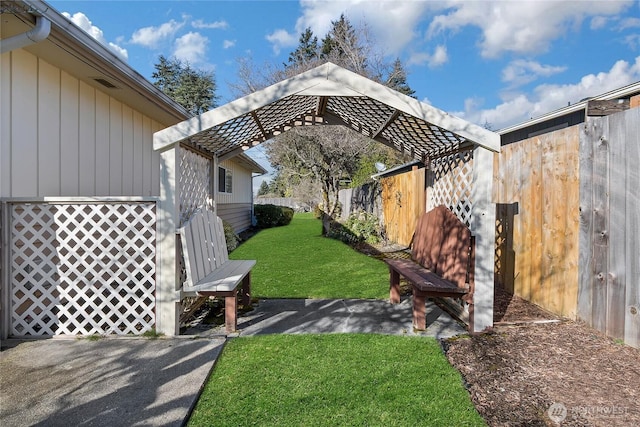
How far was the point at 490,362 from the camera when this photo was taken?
315 cm

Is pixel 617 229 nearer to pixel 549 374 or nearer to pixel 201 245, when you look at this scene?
pixel 549 374

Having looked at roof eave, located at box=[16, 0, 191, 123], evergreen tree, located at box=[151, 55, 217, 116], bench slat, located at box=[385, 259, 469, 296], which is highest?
evergreen tree, located at box=[151, 55, 217, 116]

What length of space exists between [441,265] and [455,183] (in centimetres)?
103

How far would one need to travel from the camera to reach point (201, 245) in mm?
4191

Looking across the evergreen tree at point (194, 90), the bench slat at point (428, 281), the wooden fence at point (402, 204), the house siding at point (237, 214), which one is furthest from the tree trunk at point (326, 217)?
the evergreen tree at point (194, 90)

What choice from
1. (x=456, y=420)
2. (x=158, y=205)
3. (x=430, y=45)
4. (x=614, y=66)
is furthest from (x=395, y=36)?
(x=456, y=420)

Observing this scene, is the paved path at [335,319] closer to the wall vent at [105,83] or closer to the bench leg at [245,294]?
the bench leg at [245,294]

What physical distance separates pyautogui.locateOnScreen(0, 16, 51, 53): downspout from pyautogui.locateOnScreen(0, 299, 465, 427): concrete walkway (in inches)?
103

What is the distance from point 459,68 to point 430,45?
2.54m

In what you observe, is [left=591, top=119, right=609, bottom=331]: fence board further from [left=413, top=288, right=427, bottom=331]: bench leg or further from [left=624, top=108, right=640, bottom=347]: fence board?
[left=413, top=288, right=427, bottom=331]: bench leg

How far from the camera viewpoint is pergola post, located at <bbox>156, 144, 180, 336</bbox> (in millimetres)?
3715

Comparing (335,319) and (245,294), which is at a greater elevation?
(245,294)

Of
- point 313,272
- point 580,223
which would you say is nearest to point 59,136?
point 313,272

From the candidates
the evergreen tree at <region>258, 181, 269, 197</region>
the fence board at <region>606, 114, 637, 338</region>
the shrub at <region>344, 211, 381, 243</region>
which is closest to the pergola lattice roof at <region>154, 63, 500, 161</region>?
the fence board at <region>606, 114, 637, 338</region>
